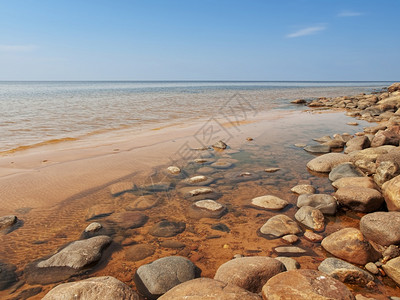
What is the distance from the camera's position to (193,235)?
11.5ft

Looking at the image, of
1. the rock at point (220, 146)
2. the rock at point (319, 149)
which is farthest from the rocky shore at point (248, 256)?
the rock at point (220, 146)

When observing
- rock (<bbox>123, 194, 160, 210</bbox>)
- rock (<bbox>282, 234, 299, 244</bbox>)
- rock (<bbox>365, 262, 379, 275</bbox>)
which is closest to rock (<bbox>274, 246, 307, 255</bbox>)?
rock (<bbox>282, 234, 299, 244</bbox>)

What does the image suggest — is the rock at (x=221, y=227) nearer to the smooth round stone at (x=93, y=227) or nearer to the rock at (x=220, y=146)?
the smooth round stone at (x=93, y=227)

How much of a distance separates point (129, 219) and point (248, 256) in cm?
180

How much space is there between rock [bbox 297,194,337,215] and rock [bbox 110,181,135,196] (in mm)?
3040

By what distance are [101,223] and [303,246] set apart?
107 inches

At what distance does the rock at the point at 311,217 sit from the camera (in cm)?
364

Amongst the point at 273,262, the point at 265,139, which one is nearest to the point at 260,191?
the point at 273,262

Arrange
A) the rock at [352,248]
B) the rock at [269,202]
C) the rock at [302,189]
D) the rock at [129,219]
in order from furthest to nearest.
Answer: the rock at [302,189] → the rock at [269,202] → the rock at [129,219] → the rock at [352,248]

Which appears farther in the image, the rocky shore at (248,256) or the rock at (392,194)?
the rock at (392,194)

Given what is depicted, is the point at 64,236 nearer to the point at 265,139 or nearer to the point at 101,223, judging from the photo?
the point at 101,223

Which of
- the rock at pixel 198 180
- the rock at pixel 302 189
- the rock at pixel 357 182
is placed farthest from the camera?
the rock at pixel 198 180

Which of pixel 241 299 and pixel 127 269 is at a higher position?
pixel 241 299

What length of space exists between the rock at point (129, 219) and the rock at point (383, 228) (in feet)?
9.60
